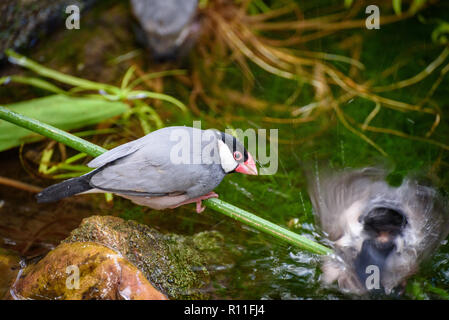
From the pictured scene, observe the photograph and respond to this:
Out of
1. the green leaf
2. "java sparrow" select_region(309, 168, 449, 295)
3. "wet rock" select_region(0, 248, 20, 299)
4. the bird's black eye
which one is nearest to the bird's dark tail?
"wet rock" select_region(0, 248, 20, 299)

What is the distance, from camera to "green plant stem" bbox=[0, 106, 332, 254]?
4.43ft

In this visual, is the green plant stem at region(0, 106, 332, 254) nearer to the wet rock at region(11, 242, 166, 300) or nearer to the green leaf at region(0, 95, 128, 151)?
the wet rock at region(11, 242, 166, 300)

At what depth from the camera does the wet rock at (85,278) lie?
1312 millimetres

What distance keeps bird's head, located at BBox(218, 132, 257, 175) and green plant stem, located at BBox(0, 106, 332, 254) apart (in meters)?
0.12

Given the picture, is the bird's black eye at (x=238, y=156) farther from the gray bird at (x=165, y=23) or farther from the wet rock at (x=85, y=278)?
the gray bird at (x=165, y=23)

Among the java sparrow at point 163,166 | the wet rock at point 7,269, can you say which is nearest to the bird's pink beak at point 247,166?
the java sparrow at point 163,166

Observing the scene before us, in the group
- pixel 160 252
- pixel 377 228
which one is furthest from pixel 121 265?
pixel 377 228

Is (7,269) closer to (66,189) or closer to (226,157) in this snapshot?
(66,189)

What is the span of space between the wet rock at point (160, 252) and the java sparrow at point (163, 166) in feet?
0.55

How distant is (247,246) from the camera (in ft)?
5.63

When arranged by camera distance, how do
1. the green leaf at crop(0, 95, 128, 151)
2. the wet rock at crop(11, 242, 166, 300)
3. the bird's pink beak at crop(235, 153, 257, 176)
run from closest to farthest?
the wet rock at crop(11, 242, 166, 300) → the bird's pink beak at crop(235, 153, 257, 176) → the green leaf at crop(0, 95, 128, 151)

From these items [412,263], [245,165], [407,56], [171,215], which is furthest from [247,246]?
[407,56]

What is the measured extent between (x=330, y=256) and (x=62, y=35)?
6.25 feet
